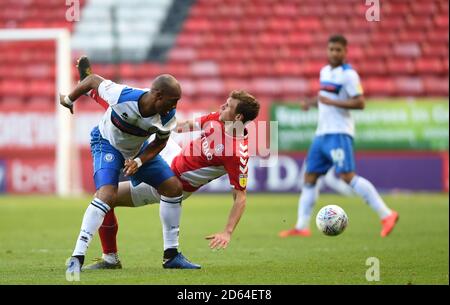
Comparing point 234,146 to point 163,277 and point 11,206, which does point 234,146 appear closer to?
point 163,277

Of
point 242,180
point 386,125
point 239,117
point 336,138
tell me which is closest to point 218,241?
point 242,180

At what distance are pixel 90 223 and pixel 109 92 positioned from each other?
3.63 feet

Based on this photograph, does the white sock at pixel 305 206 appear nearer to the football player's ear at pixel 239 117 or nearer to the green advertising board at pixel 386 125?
the football player's ear at pixel 239 117

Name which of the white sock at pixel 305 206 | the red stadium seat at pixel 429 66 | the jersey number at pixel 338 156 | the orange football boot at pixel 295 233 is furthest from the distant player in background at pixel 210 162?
the red stadium seat at pixel 429 66

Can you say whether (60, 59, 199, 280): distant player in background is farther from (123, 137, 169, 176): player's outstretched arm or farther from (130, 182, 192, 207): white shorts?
(130, 182, 192, 207): white shorts

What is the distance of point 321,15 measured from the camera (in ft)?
82.5

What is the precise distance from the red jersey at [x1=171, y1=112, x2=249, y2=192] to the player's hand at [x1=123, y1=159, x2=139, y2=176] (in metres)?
0.92

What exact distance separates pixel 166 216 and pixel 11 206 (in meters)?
9.29

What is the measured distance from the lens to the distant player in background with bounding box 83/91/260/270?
7809 millimetres

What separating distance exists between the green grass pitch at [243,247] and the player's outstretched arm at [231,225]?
0.89ft

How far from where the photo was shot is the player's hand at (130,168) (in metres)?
7.31

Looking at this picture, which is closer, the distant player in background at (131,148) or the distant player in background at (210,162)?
the distant player in background at (131,148)

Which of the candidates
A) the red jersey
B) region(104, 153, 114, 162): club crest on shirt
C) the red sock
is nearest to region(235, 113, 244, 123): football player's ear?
the red jersey
